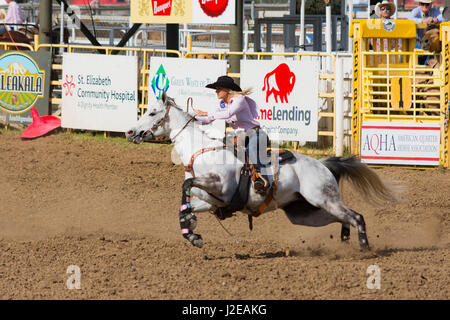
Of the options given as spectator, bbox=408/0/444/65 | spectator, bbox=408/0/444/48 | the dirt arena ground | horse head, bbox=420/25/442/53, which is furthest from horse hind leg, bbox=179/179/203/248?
spectator, bbox=408/0/444/48

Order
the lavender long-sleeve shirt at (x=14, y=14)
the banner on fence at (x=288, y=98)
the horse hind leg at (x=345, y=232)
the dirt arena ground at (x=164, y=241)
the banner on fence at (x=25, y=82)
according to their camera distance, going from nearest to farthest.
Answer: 1. the dirt arena ground at (x=164, y=241)
2. the horse hind leg at (x=345, y=232)
3. the banner on fence at (x=288, y=98)
4. the banner on fence at (x=25, y=82)
5. the lavender long-sleeve shirt at (x=14, y=14)

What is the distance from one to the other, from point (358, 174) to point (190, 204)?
6.51 feet

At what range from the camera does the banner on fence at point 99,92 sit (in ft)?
46.8

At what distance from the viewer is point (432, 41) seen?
41.8 ft

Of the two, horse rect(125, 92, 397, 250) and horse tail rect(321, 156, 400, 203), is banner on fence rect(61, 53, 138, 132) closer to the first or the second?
horse rect(125, 92, 397, 250)

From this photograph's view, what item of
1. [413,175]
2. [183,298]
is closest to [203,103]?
[413,175]

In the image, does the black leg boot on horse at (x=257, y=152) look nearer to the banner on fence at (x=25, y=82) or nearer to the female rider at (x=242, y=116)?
the female rider at (x=242, y=116)

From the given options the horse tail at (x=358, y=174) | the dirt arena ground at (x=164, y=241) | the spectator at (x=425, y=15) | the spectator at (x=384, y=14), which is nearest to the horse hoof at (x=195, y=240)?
the dirt arena ground at (x=164, y=241)

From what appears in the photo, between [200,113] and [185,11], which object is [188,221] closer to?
[200,113]

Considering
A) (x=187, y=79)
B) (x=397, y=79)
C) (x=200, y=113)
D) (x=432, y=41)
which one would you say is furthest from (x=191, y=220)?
(x=432, y=41)

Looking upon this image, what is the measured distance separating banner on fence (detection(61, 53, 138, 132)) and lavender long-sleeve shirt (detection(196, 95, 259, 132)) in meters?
6.76

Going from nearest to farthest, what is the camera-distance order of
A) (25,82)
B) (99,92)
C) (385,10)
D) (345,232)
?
1. (345,232)
2. (385,10)
3. (99,92)
4. (25,82)

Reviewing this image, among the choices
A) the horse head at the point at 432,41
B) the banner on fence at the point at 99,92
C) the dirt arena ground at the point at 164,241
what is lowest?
the dirt arena ground at the point at 164,241

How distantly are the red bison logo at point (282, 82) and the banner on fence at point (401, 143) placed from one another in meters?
1.46
